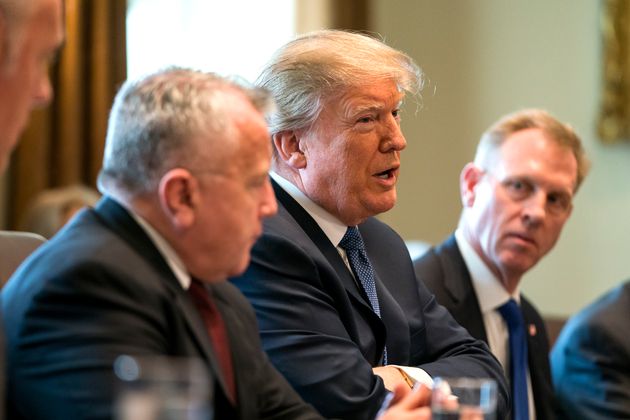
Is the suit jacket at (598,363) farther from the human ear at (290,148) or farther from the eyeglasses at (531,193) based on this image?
the human ear at (290,148)

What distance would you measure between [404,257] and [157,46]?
3.77 metres

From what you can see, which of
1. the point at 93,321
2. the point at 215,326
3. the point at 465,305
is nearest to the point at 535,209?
the point at 465,305

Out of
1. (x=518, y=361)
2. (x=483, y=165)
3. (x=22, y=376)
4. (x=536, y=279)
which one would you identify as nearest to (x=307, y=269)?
(x=22, y=376)

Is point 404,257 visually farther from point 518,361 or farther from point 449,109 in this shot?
point 449,109

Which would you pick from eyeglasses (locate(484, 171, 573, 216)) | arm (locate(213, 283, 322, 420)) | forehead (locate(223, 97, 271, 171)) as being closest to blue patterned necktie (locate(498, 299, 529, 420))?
eyeglasses (locate(484, 171, 573, 216))

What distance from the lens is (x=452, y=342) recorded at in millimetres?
3305

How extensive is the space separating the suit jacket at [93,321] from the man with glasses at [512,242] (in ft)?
5.97

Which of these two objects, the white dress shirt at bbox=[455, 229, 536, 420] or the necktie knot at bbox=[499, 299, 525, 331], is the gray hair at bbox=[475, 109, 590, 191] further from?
the necktie knot at bbox=[499, 299, 525, 331]

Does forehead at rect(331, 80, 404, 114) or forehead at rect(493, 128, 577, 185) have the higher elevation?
forehead at rect(331, 80, 404, 114)

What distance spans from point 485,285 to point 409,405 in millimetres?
1763

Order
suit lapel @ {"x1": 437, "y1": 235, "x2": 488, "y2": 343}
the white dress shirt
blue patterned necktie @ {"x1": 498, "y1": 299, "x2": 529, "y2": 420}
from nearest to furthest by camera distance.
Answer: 1. blue patterned necktie @ {"x1": 498, "y1": 299, "x2": 529, "y2": 420}
2. suit lapel @ {"x1": 437, "y1": 235, "x2": 488, "y2": 343}
3. the white dress shirt

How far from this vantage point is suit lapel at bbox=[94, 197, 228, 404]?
218cm

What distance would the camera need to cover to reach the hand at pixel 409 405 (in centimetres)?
237

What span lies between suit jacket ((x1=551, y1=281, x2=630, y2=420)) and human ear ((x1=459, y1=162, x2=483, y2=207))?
25.4 inches
